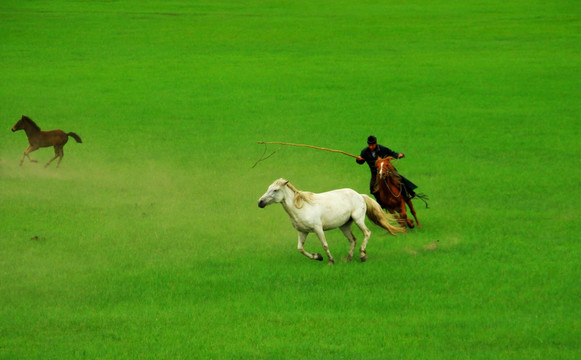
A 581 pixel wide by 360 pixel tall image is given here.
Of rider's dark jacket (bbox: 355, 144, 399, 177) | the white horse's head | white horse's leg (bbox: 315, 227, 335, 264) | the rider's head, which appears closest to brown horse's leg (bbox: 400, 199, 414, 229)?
rider's dark jacket (bbox: 355, 144, 399, 177)

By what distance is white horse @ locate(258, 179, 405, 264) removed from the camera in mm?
13500

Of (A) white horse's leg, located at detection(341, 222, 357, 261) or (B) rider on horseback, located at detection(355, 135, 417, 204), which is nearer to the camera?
(A) white horse's leg, located at detection(341, 222, 357, 261)

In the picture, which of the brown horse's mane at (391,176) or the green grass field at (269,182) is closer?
the green grass field at (269,182)

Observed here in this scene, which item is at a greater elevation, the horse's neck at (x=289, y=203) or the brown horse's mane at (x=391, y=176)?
the brown horse's mane at (x=391, y=176)

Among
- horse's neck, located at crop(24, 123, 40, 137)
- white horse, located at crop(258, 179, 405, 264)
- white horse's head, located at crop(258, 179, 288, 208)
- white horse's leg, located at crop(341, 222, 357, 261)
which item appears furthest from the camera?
horse's neck, located at crop(24, 123, 40, 137)

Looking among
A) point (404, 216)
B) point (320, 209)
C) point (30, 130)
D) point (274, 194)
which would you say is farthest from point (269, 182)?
point (274, 194)

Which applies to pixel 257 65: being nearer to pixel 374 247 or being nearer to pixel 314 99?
pixel 314 99

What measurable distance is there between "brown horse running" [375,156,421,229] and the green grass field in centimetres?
63

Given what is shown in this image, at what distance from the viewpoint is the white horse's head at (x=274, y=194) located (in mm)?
13289

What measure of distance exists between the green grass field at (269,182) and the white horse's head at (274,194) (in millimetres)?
1270

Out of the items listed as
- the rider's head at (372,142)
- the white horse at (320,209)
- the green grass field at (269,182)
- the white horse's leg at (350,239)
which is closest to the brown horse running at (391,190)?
the rider's head at (372,142)

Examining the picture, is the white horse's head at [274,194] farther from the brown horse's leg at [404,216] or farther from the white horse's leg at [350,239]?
the brown horse's leg at [404,216]

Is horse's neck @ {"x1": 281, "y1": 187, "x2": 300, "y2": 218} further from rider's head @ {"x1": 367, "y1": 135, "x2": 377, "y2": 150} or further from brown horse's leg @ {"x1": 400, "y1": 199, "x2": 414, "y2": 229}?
brown horse's leg @ {"x1": 400, "y1": 199, "x2": 414, "y2": 229}

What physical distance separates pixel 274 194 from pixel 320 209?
3.02 feet
